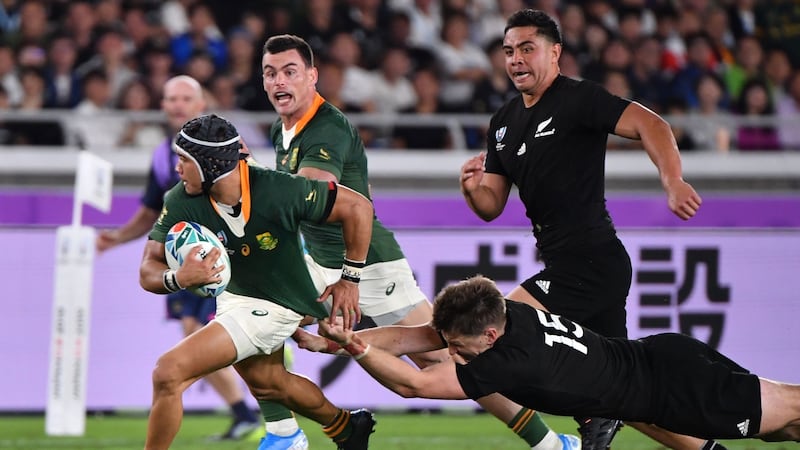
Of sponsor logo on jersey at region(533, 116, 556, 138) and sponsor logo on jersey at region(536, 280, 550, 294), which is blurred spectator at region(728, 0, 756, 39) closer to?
sponsor logo on jersey at region(533, 116, 556, 138)

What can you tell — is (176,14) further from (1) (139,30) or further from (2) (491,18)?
(2) (491,18)

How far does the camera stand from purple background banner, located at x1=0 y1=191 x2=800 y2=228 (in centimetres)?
1096

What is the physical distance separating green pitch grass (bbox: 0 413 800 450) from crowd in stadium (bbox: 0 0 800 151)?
2660 millimetres

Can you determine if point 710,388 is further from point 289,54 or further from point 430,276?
point 430,276

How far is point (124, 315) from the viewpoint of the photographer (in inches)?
424

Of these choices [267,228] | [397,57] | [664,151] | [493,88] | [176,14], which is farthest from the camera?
[176,14]

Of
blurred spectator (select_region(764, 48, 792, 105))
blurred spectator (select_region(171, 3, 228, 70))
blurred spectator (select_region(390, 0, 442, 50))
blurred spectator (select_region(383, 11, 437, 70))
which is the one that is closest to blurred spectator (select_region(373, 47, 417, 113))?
blurred spectator (select_region(383, 11, 437, 70))

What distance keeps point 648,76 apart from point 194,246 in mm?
8593

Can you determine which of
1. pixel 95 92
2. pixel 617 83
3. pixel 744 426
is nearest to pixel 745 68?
pixel 617 83

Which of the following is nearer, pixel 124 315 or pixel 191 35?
pixel 124 315

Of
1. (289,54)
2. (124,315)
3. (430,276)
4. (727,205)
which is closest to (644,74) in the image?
(727,205)

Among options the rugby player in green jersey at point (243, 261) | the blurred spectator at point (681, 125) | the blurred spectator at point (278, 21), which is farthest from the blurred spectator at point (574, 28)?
the rugby player in green jersey at point (243, 261)

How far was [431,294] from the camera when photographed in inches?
428

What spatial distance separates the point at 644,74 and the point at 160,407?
8.85 metres
